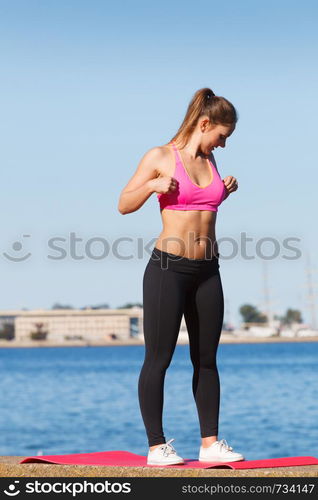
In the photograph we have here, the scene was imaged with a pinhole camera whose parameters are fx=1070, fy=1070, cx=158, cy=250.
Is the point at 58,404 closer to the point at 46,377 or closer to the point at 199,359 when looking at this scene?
the point at 46,377

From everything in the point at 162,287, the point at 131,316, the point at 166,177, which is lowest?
the point at 162,287

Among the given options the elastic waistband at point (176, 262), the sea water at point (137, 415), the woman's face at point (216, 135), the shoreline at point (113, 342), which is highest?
the shoreline at point (113, 342)

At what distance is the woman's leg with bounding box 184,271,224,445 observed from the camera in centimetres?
632

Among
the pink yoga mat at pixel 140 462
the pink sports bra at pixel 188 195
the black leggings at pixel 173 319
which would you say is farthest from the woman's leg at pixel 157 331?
the pink sports bra at pixel 188 195

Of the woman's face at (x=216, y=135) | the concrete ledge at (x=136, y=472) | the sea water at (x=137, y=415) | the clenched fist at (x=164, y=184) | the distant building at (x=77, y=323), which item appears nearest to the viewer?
the concrete ledge at (x=136, y=472)

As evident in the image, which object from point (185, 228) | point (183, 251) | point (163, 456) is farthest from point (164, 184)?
point (163, 456)

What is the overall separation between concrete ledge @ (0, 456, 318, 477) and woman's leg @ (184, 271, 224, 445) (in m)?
0.59

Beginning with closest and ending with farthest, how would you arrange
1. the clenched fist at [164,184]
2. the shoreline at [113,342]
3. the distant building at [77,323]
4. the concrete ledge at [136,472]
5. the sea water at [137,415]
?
the concrete ledge at [136,472], the clenched fist at [164,184], the sea water at [137,415], the distant building at [77,323], the shoreline at [113,342]

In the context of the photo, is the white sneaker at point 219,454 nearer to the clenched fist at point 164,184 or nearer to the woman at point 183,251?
the woman at point 183,251

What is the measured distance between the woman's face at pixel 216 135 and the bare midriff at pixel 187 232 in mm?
403

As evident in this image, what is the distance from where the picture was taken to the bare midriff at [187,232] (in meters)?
6.18

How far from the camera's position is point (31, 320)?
546 feet
